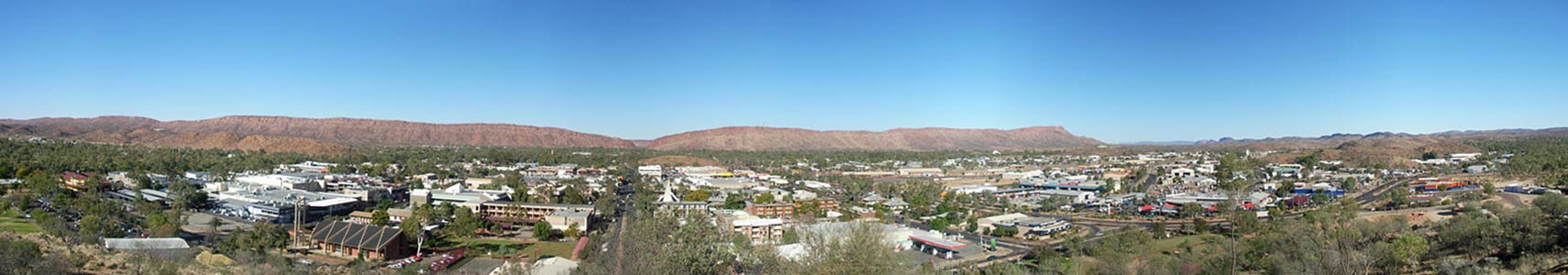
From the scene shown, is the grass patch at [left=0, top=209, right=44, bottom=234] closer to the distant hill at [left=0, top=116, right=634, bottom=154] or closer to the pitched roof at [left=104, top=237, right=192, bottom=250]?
the pitched roof at [left=104, top=237, right=192, bottom=250]

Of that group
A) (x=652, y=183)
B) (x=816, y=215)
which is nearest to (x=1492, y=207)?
(x=816, y=215)

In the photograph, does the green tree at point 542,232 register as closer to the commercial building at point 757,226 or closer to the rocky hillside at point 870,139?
the commercial building at point 757,226

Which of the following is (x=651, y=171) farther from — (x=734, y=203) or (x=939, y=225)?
(x=939, y=225)

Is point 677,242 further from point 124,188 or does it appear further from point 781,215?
point 124,188

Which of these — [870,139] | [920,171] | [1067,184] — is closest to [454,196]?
[1067,184]

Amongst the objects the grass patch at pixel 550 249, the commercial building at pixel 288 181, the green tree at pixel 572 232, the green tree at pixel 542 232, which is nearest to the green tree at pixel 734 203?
the green tree at pixel 572 232

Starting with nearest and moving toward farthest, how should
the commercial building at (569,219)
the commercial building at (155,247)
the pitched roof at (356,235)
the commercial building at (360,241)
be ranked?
1. the commercial building at (155,247)
2. the commercial building at (360,241)
3. the pitched roof at (356,235)
4. the commercial building at (569,219)

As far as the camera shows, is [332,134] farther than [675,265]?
Yes

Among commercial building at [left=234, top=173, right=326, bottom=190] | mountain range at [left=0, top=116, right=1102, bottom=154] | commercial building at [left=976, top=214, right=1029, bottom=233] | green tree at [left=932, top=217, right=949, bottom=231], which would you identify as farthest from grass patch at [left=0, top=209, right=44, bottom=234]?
mountain range at [left=0, top=116, right=1102, bottom=154]
